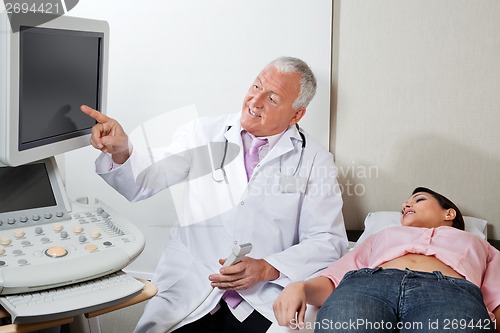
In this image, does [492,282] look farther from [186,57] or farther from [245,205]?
[186,57]

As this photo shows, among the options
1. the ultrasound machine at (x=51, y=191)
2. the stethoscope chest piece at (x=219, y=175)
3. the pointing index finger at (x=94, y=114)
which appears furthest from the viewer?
the stethoscope chest piece at (x=219, y=175)

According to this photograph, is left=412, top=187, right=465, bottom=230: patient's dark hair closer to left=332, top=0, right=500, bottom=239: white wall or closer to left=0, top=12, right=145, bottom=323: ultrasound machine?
left=332, top=0, right=500, bottom=239: white wall

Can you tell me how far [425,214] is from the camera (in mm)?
1923

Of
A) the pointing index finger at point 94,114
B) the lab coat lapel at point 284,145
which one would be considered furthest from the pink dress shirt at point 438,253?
the pointing index finger at point 94,114

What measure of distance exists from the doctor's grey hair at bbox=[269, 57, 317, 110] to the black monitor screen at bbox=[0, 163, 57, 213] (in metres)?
0.78

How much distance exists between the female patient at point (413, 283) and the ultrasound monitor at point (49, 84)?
2.30ft

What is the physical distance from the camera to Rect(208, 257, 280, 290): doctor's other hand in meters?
1.84

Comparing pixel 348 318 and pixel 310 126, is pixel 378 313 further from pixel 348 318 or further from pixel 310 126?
pixel 310 126

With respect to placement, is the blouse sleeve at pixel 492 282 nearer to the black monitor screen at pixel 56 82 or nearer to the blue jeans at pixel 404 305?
the blue jeans at pixel 404 305

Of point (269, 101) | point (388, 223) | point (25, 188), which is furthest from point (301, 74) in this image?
point (25, 188)

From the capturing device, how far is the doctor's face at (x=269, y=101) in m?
2.04

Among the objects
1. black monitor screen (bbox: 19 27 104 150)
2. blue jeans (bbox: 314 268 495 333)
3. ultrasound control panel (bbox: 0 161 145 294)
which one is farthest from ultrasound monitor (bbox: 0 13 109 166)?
blue jeans (bbox: 314 268 495 333)

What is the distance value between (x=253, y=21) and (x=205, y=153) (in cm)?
56

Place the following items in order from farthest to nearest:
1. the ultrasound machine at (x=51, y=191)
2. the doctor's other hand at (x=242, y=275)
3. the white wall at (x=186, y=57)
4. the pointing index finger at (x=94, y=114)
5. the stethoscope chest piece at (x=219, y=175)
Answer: the white wall at (x=186, y=57), the stethoscope chest piece at (x=219, y=175), the doctor's other hand at (x=242, y=275), the pointing index finger at (x=94, y=114), the ultrasound machine at (x=51, y=191)
